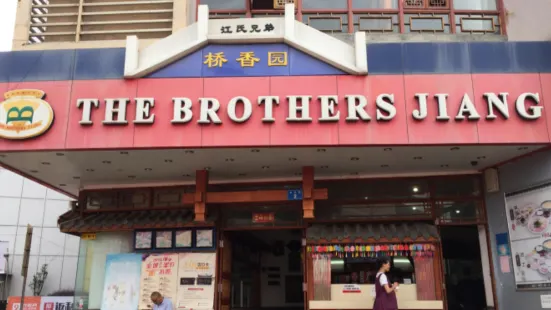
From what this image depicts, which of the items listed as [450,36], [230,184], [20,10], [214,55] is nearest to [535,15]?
[450,36]

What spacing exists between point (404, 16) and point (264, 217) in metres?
5.59

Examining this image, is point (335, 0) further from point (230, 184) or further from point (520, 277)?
point (520, 277)

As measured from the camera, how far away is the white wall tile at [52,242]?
18.4 meters

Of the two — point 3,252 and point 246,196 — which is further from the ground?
point 246,196

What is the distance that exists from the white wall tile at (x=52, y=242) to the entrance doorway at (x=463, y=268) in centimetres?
1321

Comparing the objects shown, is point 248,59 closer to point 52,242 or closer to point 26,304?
point 26,304

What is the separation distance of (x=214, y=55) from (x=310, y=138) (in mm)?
2506

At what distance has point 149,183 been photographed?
12391mm

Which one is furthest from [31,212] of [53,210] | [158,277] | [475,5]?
[475,5]

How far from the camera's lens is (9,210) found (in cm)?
1855

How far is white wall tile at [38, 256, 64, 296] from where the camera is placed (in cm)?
1814

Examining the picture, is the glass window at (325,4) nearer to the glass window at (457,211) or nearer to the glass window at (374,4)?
the glass window at (374,4)

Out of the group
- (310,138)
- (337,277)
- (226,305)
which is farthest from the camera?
(226,305)

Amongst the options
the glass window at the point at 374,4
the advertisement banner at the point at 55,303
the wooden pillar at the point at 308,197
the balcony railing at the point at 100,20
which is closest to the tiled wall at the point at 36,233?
the advertisement banner at the point at 55,303
